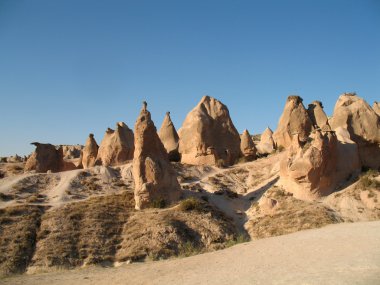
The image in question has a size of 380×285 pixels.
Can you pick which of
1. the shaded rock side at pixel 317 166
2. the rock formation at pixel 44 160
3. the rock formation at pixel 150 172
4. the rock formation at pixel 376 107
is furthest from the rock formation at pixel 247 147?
the rock formation at pixel 44 160

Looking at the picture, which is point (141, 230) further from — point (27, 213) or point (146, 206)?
point (27, 213)

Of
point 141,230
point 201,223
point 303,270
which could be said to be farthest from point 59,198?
point 303,270

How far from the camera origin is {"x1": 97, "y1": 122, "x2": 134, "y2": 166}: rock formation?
118 feet

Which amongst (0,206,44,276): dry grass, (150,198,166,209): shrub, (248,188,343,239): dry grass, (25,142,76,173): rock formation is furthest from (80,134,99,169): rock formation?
(248,188,343,239): dry grass

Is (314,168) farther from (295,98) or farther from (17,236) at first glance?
(17,236)

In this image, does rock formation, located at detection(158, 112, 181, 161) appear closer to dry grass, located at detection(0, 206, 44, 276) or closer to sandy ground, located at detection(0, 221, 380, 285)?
dry grass, located at detection(0, 206, 44, 276)

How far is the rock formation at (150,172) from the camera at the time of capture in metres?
24.4

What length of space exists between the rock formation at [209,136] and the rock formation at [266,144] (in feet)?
23.5

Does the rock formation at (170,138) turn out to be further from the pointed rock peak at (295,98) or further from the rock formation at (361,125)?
the rock formation at (361,125)

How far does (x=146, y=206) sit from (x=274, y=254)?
1280cm

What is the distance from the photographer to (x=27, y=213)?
22859 millimetres

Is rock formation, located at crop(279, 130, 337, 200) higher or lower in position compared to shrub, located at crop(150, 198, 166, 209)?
higher

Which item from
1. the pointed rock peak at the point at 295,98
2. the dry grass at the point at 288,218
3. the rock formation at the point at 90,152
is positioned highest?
the pointed rock peak at the point at 295,98

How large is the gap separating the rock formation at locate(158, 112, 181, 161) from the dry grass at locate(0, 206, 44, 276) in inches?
625
